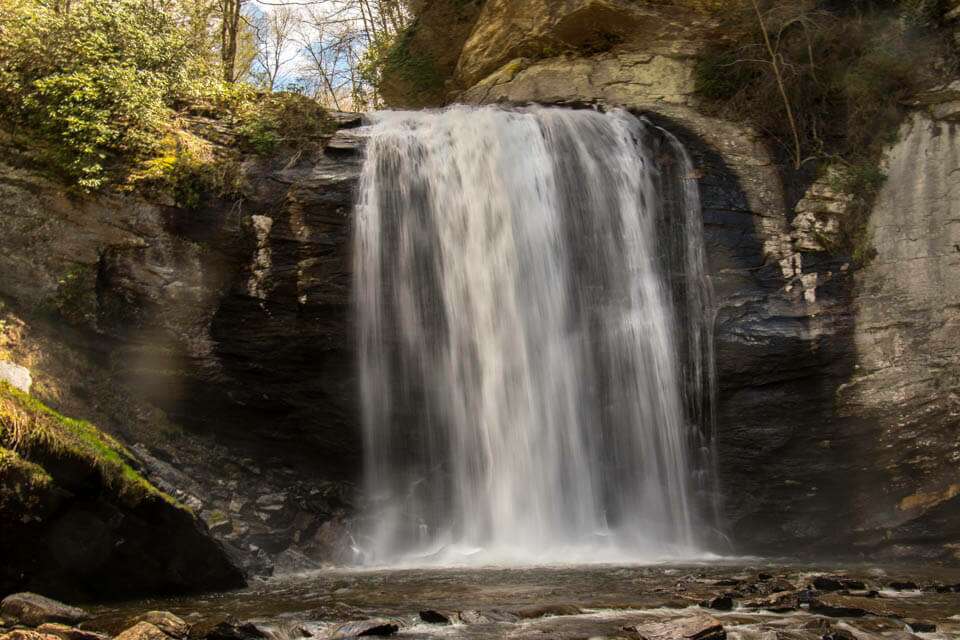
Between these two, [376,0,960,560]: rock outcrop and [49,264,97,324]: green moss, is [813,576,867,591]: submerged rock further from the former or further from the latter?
[49,264,97,324]: green moss

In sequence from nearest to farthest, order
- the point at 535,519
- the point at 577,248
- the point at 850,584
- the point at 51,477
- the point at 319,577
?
1. the point at 51,477
2. the point at 850,584
3. the point at 319,577
4. the point at 535,519
5. the point at 577,248

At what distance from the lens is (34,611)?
18.6 ft

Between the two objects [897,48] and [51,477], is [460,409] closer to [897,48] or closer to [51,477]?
[51,477]

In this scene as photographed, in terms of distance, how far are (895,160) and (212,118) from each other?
10520 mm

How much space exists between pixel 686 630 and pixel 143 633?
3.56 m

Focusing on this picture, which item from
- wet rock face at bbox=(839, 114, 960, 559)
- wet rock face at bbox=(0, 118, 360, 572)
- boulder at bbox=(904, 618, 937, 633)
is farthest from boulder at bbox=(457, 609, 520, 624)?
wet rock face at bbox=(839, 114, 960, 559)

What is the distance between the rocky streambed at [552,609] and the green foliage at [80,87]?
6.58 meters

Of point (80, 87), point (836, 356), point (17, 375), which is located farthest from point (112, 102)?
point (836, 356)

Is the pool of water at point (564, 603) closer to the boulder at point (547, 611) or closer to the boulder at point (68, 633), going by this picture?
the boulder at point (547, 611)

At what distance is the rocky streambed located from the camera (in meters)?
5.30

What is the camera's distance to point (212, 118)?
12.1m

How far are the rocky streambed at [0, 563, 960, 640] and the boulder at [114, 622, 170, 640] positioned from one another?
0.01 meters

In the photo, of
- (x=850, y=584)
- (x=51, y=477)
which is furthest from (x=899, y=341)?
(x=51, y=477)

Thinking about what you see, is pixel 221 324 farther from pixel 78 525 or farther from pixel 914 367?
pixel 914 367
